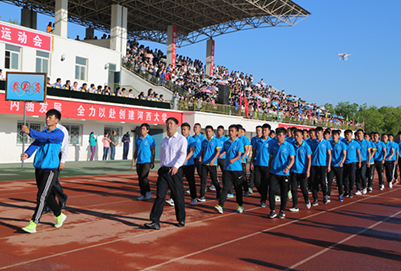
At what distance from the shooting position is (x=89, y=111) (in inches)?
778

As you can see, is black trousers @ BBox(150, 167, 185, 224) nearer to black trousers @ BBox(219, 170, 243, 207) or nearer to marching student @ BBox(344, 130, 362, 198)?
black trousers @ BBox(219, 170, 243, 207)

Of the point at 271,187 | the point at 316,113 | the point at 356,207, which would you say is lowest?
the point at 356,207

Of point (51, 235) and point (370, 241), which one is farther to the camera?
point (370, 241)

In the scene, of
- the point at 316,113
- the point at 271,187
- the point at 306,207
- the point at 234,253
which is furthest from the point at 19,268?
the point at 316,113

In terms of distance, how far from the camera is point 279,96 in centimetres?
4547

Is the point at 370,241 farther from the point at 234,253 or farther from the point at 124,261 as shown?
the point at 124,261

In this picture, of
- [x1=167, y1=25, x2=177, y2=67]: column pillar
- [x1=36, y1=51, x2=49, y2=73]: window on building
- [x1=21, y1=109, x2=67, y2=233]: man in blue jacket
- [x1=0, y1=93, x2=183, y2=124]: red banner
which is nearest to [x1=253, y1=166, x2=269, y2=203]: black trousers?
[x1=21, y1=109, x2=67, y2=233]: man in blue jacket

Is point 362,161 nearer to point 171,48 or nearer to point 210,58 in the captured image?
point 171,48

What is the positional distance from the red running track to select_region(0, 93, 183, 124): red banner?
345 inches

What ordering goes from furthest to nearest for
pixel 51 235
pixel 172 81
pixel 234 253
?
pixel 172 81, pixel 51 235, pixel 234 253

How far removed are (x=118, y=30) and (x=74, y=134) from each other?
34.4 ft

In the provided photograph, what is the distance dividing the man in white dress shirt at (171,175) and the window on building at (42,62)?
1797 centimetres

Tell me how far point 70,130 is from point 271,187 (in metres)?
15.7

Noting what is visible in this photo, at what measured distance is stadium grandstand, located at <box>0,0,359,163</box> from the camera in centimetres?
2000
